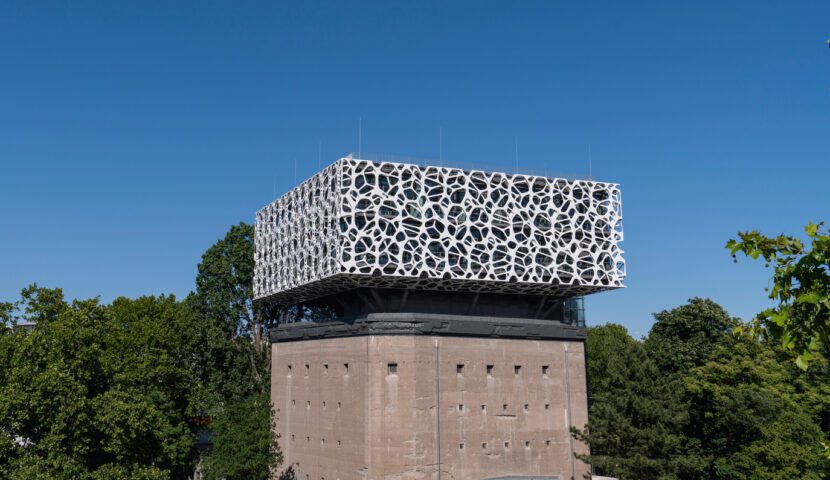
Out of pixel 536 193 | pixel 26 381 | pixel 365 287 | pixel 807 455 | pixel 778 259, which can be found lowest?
pixel 807 455

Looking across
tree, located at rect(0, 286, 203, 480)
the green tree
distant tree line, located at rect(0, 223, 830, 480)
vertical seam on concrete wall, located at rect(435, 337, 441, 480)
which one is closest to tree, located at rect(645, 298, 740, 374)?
distant tree line, located at rect(0, 223, 830, 480)

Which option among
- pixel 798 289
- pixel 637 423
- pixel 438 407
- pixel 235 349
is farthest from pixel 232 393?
pixel 798 289

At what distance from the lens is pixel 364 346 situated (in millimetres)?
44688

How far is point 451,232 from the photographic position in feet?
149

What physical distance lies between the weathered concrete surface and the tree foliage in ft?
10.4

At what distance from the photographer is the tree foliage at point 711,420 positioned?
41.8 m

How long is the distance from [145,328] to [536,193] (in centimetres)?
3144

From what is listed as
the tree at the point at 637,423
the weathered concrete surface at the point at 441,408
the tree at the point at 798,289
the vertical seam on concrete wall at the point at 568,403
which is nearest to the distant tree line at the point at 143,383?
the weathered concrete surface at the point at 441,408

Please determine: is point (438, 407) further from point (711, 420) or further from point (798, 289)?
point (798, 289)

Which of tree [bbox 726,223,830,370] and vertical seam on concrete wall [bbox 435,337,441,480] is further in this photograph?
vertical seam on concrete wall [bbox 435,337,441,480]

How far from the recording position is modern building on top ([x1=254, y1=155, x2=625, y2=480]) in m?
43.6

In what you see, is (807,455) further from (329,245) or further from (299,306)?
(299,306)

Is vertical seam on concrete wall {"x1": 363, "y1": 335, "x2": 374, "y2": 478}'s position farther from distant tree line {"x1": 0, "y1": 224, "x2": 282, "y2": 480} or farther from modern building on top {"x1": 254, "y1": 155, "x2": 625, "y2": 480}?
distant tree line {"x1": 0, "y1": 224, "x2": 282, "y2": 480}

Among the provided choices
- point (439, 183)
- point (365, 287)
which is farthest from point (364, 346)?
point (439, 183)
